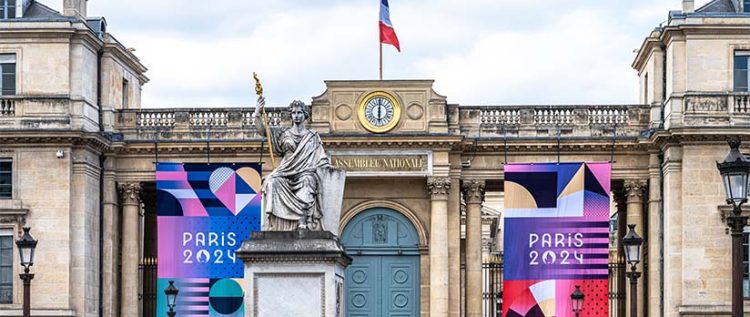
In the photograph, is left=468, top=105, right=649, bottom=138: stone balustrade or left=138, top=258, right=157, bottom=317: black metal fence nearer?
left=468, top=105, right=649, bottom=138: stone balustrade

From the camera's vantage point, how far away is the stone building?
50844 millimetres

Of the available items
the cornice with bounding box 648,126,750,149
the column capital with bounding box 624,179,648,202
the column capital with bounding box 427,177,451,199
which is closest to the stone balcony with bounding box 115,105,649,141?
the column capital with bounding box 624,179,648,202

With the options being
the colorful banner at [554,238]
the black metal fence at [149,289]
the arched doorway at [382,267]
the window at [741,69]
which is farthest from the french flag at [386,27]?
the window at [741,69]

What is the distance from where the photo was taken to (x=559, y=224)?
174 ft

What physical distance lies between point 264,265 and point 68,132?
81.7 feet

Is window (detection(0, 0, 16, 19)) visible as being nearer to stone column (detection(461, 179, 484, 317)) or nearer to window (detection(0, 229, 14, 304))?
window (detection(0, 229, 14, 304))

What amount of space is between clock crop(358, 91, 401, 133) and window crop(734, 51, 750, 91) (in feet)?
32.8

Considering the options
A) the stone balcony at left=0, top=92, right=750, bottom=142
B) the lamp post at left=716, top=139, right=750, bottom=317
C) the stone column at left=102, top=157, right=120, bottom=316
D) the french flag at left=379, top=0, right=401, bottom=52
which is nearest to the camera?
the lamp post at left=716, top=139, right=750, bottom=317

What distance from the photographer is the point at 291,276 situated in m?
27.5

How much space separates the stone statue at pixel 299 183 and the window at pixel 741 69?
25.1 m

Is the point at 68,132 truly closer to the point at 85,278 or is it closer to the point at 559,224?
the point at 85,278

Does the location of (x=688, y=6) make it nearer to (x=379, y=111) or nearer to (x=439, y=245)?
(x=379, y=111)

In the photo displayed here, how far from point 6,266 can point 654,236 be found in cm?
1902

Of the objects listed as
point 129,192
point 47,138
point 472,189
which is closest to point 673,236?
point 472,189
